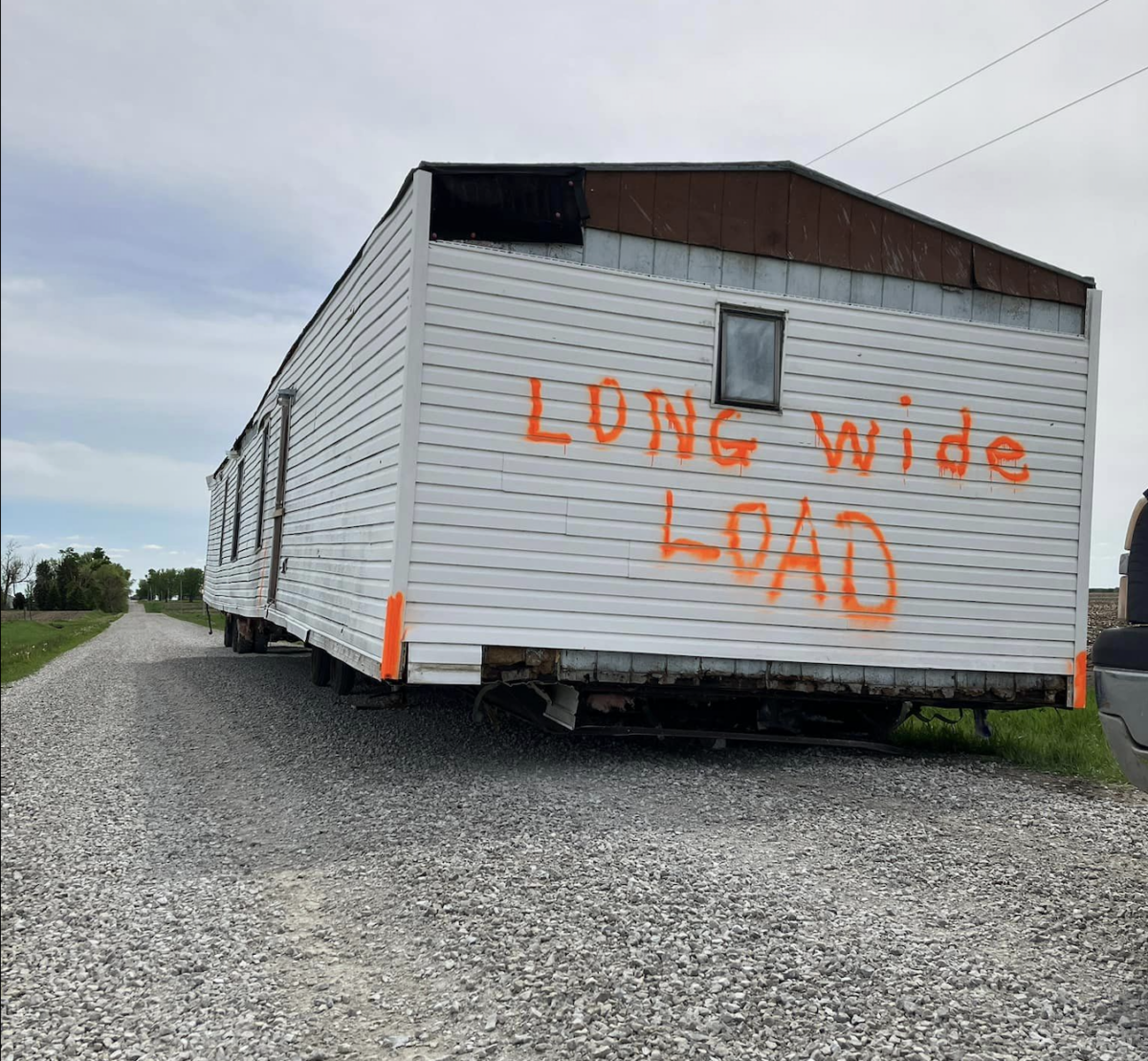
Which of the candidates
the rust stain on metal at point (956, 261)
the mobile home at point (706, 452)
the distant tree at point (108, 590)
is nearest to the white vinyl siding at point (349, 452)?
the mobile home at point (706, 452)

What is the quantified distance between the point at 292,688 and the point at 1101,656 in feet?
31.6

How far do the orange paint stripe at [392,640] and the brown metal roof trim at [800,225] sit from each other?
2789 millimetres

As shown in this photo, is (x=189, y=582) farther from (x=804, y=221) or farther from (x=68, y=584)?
(x=804, y=221)

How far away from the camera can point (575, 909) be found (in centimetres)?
395

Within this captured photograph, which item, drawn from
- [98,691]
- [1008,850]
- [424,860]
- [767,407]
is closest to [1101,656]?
[1008,850]

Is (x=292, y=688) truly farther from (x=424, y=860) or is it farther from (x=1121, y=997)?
(x=1121, y=997)

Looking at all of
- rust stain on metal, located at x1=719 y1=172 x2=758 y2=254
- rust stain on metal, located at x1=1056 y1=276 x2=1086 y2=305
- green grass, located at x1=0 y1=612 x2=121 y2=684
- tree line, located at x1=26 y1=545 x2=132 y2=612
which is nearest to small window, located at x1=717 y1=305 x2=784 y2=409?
rust stain on metal, located at x1=719 y1=172 x2=758 y2=254

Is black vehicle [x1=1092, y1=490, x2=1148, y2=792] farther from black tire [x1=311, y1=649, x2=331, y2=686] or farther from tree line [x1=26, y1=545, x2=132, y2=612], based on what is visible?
tree line [x1=26, y1=545, x2=132, y2=612]

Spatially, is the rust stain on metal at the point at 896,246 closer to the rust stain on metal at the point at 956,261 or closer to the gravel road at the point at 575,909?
the rust stain on metal at the point at 956,261

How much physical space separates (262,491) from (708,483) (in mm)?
7874

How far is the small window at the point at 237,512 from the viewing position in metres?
15.3

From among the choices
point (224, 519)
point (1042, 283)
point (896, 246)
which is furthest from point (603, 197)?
point (224, 519)

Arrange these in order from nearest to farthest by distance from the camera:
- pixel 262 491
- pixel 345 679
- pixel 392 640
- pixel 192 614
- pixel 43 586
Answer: pixel 392 640, pixel 345 679, pixel 262 491, pixel 192 614, pixel 43 586

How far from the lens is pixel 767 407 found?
6.61 metres
